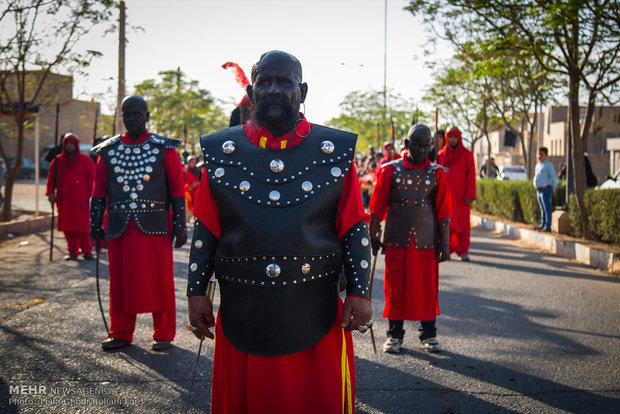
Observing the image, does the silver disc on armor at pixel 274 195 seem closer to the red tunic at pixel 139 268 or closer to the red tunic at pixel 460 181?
the red tunic at pixel 139 268

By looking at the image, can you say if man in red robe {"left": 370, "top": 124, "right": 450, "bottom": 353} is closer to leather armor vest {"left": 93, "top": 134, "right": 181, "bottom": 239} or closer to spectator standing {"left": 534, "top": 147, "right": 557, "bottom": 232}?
leather armor vest {"left": 93, "top": 134, "right": 181, "bottom": 239}

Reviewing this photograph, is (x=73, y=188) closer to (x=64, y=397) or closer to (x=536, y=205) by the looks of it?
(x=64, y=397)

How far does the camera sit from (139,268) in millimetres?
5281

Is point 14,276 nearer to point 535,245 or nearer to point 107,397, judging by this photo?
point 107,397

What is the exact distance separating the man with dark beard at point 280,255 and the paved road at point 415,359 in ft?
5.00

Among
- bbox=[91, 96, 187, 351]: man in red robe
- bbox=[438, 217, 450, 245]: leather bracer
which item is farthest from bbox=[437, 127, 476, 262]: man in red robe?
bbox=[91, 96, 187, 351]: man in red robe

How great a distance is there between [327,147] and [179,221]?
3.05 m

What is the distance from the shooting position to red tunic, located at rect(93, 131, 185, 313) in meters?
5.27

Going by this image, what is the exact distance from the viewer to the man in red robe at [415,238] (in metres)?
5.41

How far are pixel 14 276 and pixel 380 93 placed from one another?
41577 mm

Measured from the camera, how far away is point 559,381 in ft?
15.1

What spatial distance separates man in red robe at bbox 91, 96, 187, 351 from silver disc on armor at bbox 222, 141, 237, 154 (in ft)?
9.14

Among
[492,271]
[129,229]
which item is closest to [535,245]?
[492,271]

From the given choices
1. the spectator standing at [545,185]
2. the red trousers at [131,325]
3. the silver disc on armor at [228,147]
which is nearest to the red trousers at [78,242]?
the red trousers at [131,325]
